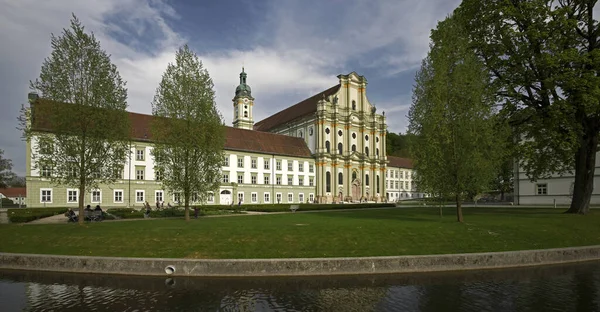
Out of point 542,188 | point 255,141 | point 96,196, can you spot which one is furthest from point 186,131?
point 542,188

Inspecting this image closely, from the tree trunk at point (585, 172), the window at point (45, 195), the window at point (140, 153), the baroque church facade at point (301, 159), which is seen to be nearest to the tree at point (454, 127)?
the tree trunk at point (585, 172)

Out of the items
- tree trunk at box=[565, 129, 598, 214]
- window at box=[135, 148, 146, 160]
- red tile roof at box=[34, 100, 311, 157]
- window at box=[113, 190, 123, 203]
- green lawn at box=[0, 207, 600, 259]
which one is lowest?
green lawn at box=[0, 207, 600, 259]

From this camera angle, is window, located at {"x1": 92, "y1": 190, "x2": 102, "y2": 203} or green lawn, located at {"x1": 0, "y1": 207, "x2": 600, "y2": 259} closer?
green lawn, located at {"x1": 0, "y1": 207, "x2": 600, "y2": 259}

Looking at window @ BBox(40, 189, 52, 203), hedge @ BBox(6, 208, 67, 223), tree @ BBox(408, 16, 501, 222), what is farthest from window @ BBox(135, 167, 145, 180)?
tree @ BBox(408, 16, 501, 222)

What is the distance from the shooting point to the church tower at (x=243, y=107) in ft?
299

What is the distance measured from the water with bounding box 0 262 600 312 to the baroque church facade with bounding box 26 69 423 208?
113 ft

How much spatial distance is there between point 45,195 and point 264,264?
38.0m

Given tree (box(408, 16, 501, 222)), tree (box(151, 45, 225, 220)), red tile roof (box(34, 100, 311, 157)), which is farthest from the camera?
red tile roof (box(34, 100, 311, 157))

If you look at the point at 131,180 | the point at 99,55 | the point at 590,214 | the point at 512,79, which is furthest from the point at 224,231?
the point at 131,180

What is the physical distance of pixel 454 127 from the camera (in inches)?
870

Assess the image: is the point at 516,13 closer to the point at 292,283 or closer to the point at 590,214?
the point at 590,214

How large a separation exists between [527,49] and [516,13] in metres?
2.65

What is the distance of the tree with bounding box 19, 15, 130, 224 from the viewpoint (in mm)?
22250

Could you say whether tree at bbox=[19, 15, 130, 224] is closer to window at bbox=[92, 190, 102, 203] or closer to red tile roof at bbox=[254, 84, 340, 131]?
window at bbox=[92, 190, 102, 203]
